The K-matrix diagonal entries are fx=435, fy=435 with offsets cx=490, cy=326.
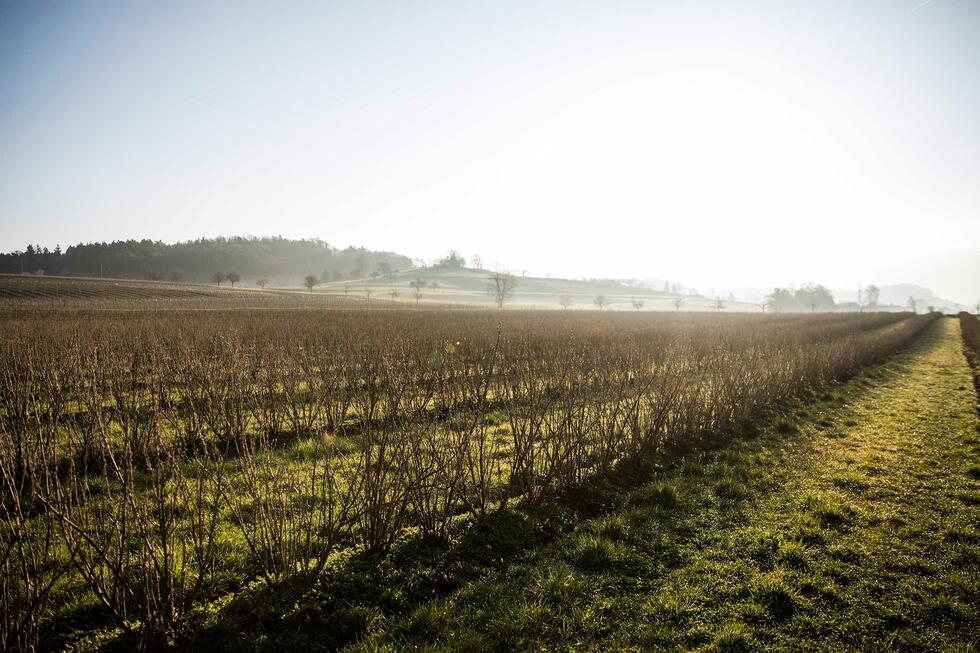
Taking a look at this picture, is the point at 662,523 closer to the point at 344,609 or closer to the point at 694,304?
the point at 344,609

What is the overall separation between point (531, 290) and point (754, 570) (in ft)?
415

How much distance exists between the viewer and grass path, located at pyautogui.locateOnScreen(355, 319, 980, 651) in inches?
125

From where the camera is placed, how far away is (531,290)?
129 meters

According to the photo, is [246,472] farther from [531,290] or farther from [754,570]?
[531,290]

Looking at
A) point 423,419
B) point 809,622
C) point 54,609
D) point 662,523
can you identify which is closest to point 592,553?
point 662,523

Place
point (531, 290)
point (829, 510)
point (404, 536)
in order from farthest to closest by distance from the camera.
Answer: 1. point (531, 290)
2. point (829, 510)
3. point (404, 536)

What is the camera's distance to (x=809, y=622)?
3.31 meters

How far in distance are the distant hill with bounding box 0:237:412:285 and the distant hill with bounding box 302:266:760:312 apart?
48.4 ft

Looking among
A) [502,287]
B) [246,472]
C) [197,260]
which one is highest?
[197,260]

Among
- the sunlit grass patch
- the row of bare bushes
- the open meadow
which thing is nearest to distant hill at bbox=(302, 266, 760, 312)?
the row of bare bushes

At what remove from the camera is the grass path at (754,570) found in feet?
10.4

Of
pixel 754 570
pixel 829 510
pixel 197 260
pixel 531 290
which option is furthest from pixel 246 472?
pixel 197 260

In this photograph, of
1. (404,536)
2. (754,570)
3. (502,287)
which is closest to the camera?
(754,570)

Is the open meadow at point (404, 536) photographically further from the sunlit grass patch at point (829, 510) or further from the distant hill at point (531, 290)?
the distant hill at point (531, 290)
